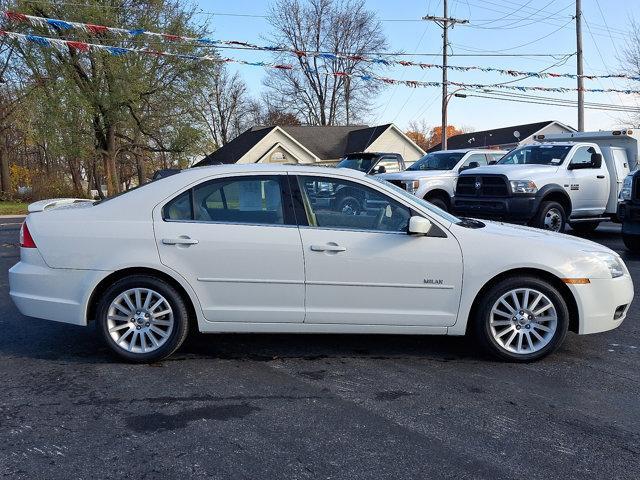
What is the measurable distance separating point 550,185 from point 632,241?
179 centimetres

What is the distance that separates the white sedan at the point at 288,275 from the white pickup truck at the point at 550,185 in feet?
21.7

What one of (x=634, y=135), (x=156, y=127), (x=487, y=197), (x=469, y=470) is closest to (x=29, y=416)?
(x=469, y=470)

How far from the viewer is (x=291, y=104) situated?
60375mm

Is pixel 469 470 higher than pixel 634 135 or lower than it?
lower

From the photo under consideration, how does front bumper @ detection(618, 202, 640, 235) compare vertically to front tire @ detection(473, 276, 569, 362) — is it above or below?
above

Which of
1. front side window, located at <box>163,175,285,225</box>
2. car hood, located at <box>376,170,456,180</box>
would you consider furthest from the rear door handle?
car hood, located at <box>376,170,456,180</box>

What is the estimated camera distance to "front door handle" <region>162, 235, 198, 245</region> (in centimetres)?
459

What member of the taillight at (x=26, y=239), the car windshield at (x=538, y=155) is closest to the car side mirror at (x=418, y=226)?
the taillight at (x=26, y=239)

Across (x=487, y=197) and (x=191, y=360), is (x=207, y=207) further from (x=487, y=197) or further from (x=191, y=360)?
(x=487, y=197)

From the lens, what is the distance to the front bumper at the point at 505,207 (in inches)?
437

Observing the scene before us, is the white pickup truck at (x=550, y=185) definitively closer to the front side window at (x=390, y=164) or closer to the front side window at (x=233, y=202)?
the front side window at (x=390, y=164)

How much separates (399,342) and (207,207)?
2.09m

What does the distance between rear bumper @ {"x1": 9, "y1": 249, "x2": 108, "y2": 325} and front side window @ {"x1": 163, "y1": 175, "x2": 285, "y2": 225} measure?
0.81 meters

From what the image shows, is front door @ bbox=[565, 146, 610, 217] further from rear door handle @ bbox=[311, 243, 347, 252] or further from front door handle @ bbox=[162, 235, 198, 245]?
front door handle @ bbox=[162, 235, 198, 245]
